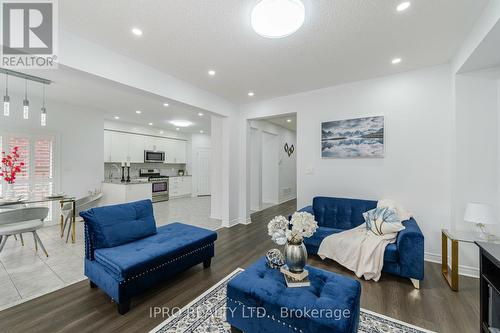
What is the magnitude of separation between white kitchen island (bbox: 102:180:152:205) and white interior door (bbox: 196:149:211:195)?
3.31m

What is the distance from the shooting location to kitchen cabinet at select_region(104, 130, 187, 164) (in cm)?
643

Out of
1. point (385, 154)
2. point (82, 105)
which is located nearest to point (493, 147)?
point (385, 154)

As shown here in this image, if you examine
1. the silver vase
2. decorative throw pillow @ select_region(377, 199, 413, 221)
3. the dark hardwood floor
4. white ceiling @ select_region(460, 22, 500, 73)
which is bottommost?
the dark hardwood floor

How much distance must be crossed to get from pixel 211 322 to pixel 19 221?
3.00m

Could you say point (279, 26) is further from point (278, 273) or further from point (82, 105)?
point (82, 105)

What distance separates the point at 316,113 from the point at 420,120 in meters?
1.52

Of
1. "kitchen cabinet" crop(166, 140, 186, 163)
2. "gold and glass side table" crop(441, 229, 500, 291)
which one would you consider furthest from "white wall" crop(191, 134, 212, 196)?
"gold and glass side table" crop(441, 229, 500, 291)

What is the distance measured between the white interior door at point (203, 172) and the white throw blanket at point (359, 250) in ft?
22.6

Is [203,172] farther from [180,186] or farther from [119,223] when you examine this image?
[119,223]

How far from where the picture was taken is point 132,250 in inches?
84.5

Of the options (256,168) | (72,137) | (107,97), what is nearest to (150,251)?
(107,97)

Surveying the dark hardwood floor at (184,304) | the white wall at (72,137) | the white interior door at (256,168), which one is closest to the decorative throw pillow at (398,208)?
the dark hardwood floor at (184,304)

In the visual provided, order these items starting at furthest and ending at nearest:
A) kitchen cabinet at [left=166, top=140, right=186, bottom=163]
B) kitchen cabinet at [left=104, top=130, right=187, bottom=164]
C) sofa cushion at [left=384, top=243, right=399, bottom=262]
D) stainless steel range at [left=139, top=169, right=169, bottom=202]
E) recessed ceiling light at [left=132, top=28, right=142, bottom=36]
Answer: kitchen cabinet at [left=166, top=140, right=186, bottom=163]
stainless steel range at [left=139, top=169, right=169, bottom=202]
kitchen cabinet at [left=104, top=130, right=187, bottom=164]
sofa cushion at [left=384, top=243, right=399, bottom=262]
recessed ceiling light at [left=132, top=28, right=142, bottom=36]

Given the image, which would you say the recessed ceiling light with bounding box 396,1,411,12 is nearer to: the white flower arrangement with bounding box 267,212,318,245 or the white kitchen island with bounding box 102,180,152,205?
the white flower arrangement with bounding box 267,212,318,245
